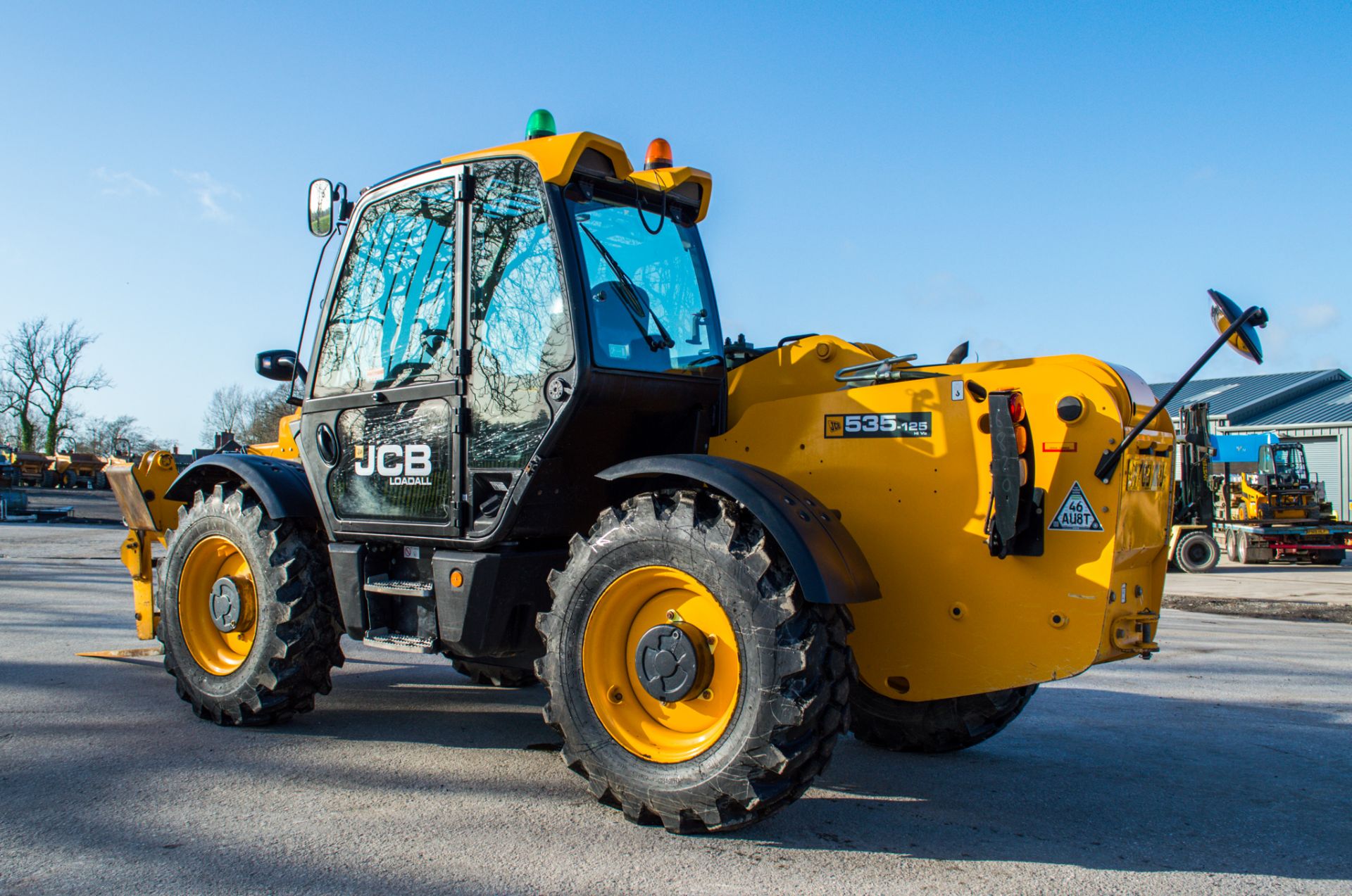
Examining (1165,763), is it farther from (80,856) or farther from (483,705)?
(80,856)

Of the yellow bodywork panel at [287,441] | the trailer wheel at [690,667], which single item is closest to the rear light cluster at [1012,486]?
the trailer wheel at [690,667]

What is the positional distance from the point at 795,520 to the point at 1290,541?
72.0 feet

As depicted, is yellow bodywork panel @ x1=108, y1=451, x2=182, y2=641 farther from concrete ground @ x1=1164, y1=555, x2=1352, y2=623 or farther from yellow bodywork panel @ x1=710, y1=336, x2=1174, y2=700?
concrete ground @ x1=1164, y1=555, x2=1352, y2=623

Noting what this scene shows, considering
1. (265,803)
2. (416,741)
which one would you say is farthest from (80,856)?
(416,741)

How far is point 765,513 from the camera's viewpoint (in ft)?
10.6

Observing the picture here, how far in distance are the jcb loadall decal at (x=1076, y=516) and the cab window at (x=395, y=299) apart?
2510mm

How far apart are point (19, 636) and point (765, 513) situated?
6493 mm

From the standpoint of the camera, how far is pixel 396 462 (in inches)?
175

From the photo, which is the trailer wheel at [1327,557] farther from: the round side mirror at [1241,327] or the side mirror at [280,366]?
the side mirror at [280,366]

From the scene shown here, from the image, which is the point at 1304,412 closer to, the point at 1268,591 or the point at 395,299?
the point at 1268,591

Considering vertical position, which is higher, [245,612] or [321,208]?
[321,208]

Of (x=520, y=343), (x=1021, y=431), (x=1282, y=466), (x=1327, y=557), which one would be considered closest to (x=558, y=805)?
(x=520, y=343)

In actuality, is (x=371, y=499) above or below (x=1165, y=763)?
above

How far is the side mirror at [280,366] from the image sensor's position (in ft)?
16.6
